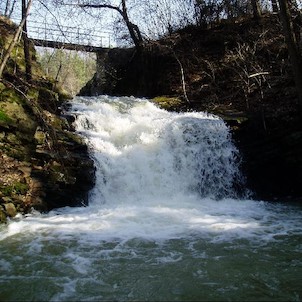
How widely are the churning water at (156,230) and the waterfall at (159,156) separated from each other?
0.03m

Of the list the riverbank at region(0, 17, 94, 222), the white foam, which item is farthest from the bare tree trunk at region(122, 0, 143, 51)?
the riverbank at region(0, 17, 94, 222)

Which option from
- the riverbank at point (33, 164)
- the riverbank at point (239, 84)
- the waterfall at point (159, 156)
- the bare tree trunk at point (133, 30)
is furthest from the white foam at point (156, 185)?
the bare tree trunk at point (133, 30)

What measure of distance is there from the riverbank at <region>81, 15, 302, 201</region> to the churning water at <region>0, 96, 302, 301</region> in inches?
40.7

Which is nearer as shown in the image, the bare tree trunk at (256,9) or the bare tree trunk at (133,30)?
the bare tree trunk at (256,9)

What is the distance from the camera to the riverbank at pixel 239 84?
12117 mm

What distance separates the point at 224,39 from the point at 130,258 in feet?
51.7

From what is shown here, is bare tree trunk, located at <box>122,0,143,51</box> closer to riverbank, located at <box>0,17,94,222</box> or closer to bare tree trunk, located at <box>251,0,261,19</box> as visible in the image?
bare tree trunk, located at <box>251,0,261,19</box>

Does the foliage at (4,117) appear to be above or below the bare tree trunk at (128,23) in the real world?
below

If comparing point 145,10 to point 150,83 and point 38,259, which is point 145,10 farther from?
point 38,259

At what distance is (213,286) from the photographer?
516cm

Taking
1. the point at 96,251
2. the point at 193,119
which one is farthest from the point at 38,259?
the point at 193,119

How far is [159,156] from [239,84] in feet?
22.2

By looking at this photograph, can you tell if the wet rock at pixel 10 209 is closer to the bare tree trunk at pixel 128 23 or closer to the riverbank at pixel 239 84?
the riverbank at pixel 239 84

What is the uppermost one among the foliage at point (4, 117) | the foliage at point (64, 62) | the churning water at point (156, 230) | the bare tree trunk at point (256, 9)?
the bare tree trunk at point (256, 9)
